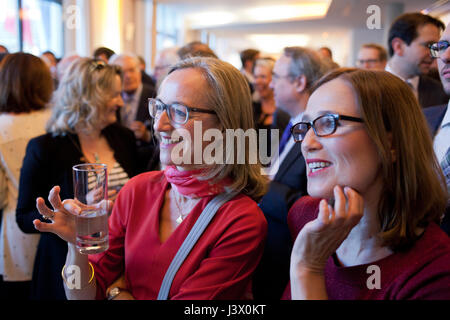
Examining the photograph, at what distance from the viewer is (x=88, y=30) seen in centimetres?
178

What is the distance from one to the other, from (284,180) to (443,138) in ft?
2.57

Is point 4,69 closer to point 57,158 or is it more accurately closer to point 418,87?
point 57,158

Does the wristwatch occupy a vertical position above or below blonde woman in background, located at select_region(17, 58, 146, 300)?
below

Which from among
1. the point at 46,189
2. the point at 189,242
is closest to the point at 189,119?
the point at 189,242

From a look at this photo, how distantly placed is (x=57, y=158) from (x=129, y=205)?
0.61 metres

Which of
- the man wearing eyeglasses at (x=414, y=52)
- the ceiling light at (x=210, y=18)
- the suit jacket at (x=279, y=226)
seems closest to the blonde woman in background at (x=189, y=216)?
the suit jacket at (x=279, y=226)

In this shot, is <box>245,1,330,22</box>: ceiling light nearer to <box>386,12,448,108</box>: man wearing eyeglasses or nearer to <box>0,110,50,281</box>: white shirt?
<box>386,12,448,108</box>: man wearing eyeglasses

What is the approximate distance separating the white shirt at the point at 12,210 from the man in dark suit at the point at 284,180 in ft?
3.88

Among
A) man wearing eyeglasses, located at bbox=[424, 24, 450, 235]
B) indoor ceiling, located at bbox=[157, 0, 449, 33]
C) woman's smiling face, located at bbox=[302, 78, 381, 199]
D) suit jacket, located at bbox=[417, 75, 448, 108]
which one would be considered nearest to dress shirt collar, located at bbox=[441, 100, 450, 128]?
man wearing eyeglasses, located at bbox=[424, 24, 450, 235]

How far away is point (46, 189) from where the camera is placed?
165 centimetres

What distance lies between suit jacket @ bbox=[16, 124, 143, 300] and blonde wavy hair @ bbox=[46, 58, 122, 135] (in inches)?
3.1

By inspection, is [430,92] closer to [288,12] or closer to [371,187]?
[371,187]

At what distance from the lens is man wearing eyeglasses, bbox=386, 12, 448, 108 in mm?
2377
